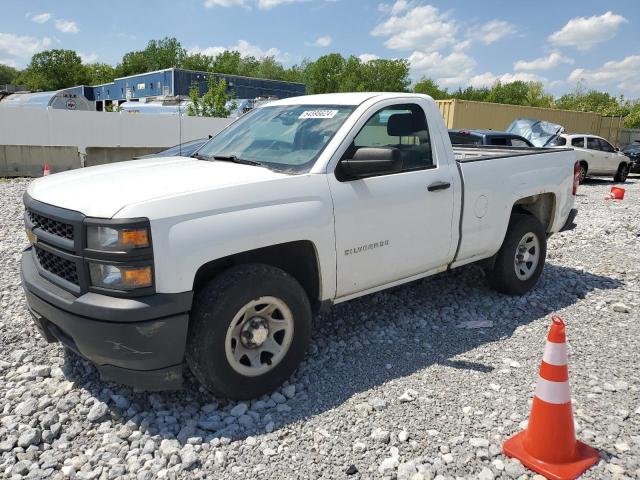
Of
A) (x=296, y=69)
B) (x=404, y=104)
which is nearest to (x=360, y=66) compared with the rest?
(x=296, y=69)

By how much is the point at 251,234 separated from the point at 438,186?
5.61 feet

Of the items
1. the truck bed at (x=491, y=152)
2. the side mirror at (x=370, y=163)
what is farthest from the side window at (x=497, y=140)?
the side mirror at (x=370, y=163)

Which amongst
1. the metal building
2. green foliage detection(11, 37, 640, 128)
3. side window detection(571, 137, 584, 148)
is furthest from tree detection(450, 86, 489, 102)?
side window detection(571, 137, 584, 148)

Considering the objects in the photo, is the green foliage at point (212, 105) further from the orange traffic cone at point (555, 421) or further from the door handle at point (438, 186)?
the orange traffic cone at point (555, 421)

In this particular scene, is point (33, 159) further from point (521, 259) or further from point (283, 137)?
point (521, 259)

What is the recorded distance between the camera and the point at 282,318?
335cm

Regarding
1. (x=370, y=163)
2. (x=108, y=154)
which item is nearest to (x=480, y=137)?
(x=370, y=163)

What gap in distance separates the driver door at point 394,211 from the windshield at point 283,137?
0.23m

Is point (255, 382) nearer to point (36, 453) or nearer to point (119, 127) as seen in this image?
point (36, 453)

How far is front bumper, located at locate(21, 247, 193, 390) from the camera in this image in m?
2.72

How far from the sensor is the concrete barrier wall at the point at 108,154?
15195 millimetres

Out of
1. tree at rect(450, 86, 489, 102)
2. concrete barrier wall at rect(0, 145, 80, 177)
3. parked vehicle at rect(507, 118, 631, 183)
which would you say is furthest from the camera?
tree at rect(450, 86, 489, 102)

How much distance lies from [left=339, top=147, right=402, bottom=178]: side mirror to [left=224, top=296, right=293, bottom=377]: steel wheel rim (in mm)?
994

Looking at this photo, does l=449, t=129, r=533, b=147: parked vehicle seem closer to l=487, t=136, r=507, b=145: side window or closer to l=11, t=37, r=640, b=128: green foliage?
l=487, t=136, r=507, b=145: side window
